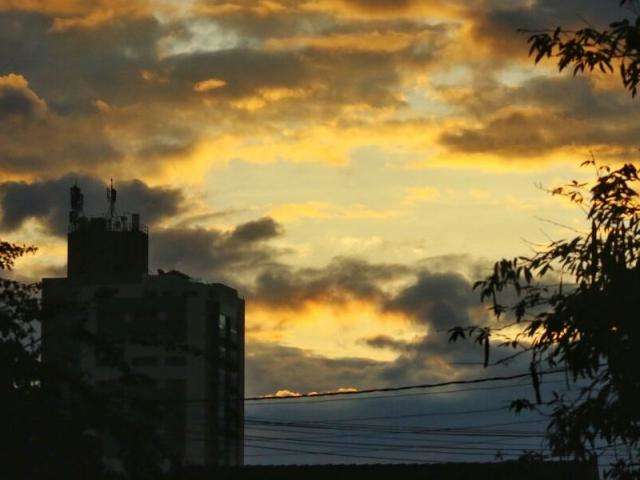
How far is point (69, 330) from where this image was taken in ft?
82.7

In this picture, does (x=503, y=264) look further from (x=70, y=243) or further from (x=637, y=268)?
(x=70, y=243)

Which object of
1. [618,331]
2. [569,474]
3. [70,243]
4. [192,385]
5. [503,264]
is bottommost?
[569,474]

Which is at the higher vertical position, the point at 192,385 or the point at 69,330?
the point at 192,385

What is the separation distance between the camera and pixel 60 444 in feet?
76.7

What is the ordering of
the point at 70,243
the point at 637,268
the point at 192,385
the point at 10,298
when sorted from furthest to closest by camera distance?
the point at 70,243
the point at 192,385
the point at 10,298
the point at 637,268

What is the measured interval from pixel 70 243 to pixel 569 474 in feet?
544

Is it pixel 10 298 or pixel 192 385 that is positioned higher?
pixel 192 385

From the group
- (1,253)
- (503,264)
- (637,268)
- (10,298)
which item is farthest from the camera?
(1,253)

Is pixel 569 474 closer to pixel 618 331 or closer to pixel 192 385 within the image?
pixel 618 331

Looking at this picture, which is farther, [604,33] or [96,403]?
[96,403]

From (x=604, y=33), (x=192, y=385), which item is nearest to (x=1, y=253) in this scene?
(x=604, y=33)

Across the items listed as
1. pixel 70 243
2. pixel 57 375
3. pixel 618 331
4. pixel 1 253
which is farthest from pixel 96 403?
pixel 70 243

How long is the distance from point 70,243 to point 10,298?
15675 cm

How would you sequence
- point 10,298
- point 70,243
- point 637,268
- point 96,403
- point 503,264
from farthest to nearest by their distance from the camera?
point 70,243, point 10,298, point 96,403, point 503,264, point 637,268
